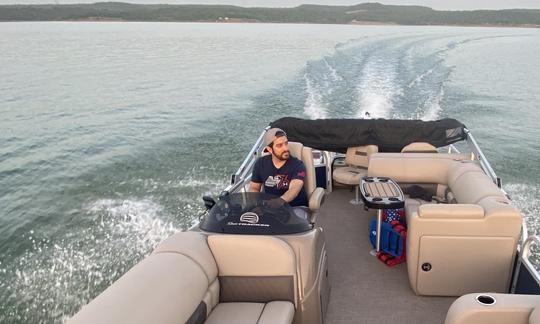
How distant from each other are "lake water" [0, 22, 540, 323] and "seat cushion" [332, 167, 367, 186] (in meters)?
2.90

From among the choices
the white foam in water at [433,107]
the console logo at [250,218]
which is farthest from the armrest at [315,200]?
the white foam in water at [433,107]

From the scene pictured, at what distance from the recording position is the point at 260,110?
14.5 metres

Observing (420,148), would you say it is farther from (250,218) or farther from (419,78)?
(419,78)

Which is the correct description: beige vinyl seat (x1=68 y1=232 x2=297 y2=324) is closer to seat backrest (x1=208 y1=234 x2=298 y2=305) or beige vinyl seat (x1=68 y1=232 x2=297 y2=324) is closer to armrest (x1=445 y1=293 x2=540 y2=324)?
seat backrest (x1=208 y1=234 x2=298 y2=305)

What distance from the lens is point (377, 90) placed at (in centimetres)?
1585

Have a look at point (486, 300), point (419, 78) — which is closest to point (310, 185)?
point (486, 300)

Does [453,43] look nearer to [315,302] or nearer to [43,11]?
[315,302]

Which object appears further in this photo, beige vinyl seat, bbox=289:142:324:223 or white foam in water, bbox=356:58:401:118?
white foam in water, bbox=356:58:401:118

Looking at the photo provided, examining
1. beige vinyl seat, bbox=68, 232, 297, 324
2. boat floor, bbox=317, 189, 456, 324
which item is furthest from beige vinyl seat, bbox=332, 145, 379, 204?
beige vinyl seat, bbox=68, 232, 297, 324

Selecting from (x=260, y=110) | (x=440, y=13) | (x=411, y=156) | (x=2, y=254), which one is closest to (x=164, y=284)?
(x=411, y=156)

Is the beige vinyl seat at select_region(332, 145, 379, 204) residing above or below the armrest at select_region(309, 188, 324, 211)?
below

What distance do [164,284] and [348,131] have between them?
169 inches

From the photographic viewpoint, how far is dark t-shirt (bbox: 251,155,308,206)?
4199 millimetres

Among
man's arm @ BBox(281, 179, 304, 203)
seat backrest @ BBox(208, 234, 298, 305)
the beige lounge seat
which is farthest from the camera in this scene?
man's arm @ BBox(281, 179, 304, 203)
